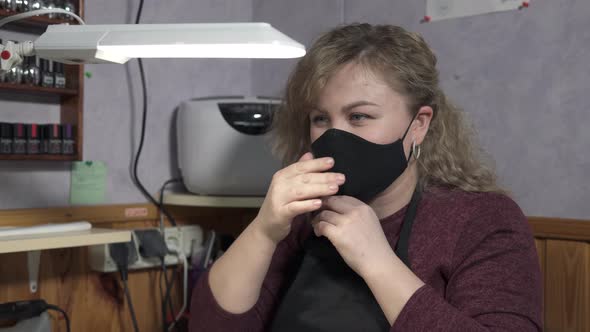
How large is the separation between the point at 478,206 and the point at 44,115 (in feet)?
3.44

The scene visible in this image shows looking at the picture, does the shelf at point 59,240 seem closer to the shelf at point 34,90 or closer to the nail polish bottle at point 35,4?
the shelf at point 34,90

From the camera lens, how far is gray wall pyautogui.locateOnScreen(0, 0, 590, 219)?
1385 millimetres

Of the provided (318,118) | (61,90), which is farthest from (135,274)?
(318,118)

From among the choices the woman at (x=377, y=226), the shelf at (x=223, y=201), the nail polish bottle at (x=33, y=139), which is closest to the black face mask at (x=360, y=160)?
the woman at (x=377, y=226)

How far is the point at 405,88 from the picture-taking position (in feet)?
3.72

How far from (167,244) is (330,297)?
30.7 inches

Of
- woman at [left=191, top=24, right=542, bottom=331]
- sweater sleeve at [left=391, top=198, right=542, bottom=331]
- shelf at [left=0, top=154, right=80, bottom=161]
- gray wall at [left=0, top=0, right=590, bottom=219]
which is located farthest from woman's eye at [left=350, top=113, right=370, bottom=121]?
shelf at [left=0, top=154, right=80, bottom=161]

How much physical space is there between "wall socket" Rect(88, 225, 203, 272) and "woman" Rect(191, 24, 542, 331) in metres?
0.51

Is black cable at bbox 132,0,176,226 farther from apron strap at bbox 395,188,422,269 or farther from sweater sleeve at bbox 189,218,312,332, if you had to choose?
apron strap at bbox 395,188,422,269

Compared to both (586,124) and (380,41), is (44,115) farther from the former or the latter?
(586,124)

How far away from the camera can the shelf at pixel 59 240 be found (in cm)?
123

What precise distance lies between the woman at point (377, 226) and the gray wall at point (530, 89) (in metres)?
0.24

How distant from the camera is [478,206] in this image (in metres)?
1.11

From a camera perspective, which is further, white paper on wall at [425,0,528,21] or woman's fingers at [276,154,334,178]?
white paper on wall at [425,0,528,21]
